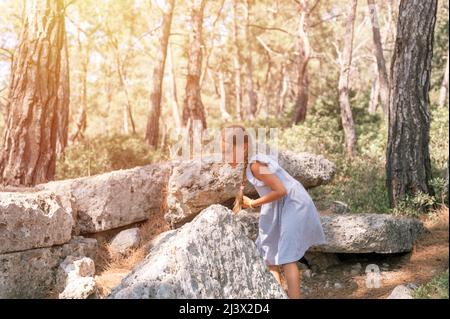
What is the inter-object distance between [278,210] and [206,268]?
1118 millimetres

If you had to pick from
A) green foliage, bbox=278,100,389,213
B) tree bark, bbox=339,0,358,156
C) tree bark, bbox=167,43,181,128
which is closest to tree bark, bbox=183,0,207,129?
green foliage, bbox=278,100,389,213

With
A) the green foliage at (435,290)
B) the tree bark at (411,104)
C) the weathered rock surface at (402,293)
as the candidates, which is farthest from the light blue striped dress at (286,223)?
the tree bark at (411,104)

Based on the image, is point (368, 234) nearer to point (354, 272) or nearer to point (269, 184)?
point (354, 272)

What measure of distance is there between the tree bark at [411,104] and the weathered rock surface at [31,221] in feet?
14.2

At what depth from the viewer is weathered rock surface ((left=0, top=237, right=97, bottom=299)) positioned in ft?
17.0

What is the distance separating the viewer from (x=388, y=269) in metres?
6.00

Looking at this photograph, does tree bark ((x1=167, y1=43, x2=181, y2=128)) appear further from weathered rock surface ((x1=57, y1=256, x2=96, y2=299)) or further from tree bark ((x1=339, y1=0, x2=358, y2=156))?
weathered rock surface ((x1=57, y1=256, x2=96, y2=299))

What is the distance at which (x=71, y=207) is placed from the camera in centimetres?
638

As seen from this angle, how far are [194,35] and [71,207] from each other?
30.1 ft

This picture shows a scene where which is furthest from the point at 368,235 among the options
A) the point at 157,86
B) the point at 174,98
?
the point at 174,98

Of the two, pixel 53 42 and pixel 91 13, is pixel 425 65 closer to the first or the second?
pixel 53 42

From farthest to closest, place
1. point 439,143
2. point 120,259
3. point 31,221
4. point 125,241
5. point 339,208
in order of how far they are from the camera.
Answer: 1. point 439,143
2. point 339,208
3. point 125,241
4. point 120,259
5. point 31,221

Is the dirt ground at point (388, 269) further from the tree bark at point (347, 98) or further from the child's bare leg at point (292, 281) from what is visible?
the tree bark at point (347, 98)
